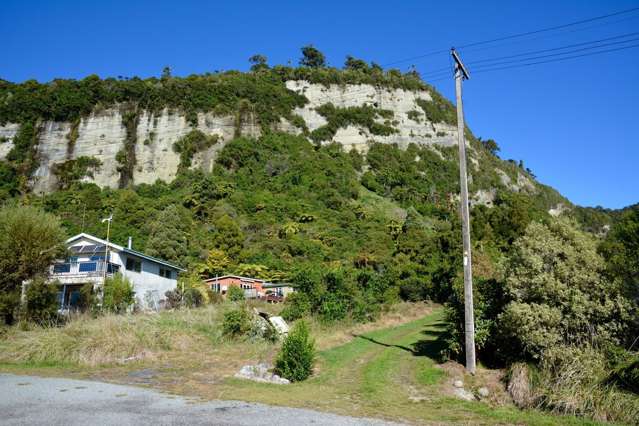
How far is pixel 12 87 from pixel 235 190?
1717 inches

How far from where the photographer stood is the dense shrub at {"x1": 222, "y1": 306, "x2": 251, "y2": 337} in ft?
58.5

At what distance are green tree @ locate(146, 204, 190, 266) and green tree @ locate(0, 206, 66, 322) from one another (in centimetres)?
2465

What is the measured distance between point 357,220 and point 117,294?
3584 cm

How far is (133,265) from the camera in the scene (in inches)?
1393

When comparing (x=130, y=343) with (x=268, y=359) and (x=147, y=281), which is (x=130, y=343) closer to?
(x=268, y=359)

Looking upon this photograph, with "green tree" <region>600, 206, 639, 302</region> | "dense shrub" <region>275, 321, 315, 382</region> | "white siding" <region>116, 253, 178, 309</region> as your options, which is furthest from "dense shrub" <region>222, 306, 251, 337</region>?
"white siding" <region>116, 253, 178, 309</region>

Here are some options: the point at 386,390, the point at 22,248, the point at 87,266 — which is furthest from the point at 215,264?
the point at 386,390

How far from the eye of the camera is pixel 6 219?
21750 mm

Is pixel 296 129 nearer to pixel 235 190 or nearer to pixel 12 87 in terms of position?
pixel 235 190

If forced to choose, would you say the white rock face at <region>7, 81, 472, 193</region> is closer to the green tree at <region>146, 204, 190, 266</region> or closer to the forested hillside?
the forested hillside

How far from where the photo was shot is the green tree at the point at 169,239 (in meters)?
47.5

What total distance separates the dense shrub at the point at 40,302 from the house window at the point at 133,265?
13.4 meters

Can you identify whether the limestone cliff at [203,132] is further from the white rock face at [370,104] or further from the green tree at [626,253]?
the green tree at [626,253]

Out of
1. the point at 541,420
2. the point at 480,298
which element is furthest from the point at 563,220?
the point at 541,420
